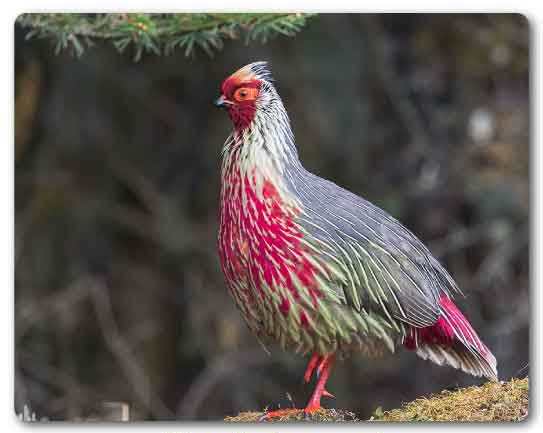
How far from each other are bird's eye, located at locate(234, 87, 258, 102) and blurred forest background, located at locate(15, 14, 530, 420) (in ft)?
0.72

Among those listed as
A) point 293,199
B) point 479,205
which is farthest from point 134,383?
point 479,205

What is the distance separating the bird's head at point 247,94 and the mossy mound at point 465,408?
854 mm

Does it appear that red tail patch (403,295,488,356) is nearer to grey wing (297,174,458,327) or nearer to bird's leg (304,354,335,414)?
grey wing (297,174,458,327)

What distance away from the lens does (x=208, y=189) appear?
4.34 m

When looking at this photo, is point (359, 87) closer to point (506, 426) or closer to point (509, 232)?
point (509, 232)

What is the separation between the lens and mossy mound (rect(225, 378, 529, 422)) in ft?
12.2

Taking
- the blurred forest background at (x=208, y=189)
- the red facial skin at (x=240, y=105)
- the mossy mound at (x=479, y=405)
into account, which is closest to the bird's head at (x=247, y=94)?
the red facial skin at (x=240, y=105)

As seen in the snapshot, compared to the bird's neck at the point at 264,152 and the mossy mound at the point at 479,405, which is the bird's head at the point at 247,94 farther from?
the mossy mound at the point at 479,405

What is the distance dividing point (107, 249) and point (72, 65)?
0.66 m

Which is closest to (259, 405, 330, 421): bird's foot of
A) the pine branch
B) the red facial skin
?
the red facial skin

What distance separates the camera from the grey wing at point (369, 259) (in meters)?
3.61

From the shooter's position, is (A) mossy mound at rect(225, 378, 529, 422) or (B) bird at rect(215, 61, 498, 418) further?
(A) mossy mound at rect(225, 378, 529, 422)

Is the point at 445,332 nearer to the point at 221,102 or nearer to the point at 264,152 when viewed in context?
the point at 264,152

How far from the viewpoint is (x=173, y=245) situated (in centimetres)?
468
